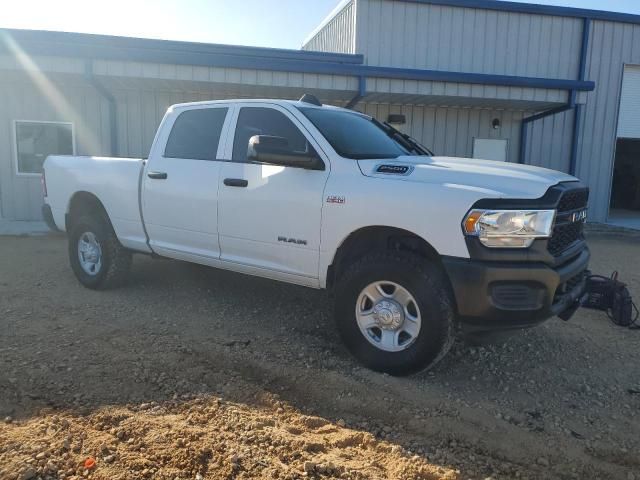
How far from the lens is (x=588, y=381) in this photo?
399cm

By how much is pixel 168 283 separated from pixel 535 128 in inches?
421

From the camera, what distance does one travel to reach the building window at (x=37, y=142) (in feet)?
37.4

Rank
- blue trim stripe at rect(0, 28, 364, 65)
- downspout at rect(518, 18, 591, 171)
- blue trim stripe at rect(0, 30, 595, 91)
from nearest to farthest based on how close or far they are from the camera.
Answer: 1. blue trim stripe at rect(0, 30, 595, 91)
2. blue trim stripe at rect(0, 28, 364, 65)
3. downspout at rect(518, 18, 591, 171)

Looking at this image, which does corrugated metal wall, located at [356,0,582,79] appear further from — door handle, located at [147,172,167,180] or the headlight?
the headlight

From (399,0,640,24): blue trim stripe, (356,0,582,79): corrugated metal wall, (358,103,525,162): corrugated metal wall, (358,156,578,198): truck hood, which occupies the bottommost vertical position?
(358,156,578,198): truck hood

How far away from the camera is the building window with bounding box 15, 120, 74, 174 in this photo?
1139 cm

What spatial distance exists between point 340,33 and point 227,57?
5.46 meters

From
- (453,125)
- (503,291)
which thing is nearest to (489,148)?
(453,125)

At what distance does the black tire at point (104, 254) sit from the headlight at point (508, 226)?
4.01m

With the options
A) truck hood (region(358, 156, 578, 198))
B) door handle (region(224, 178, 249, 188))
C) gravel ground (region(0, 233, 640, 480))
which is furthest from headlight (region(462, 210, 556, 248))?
door handle (region(224, 178, 249, 188))

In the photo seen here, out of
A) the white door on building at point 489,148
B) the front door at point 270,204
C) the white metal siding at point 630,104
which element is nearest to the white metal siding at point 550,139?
the white door on building at point 489,148

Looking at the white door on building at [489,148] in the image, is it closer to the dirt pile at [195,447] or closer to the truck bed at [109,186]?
the truck bed at [109,186]

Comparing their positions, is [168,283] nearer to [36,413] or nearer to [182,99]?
[36,413]

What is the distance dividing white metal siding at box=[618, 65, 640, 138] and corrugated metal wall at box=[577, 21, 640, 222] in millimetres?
269
